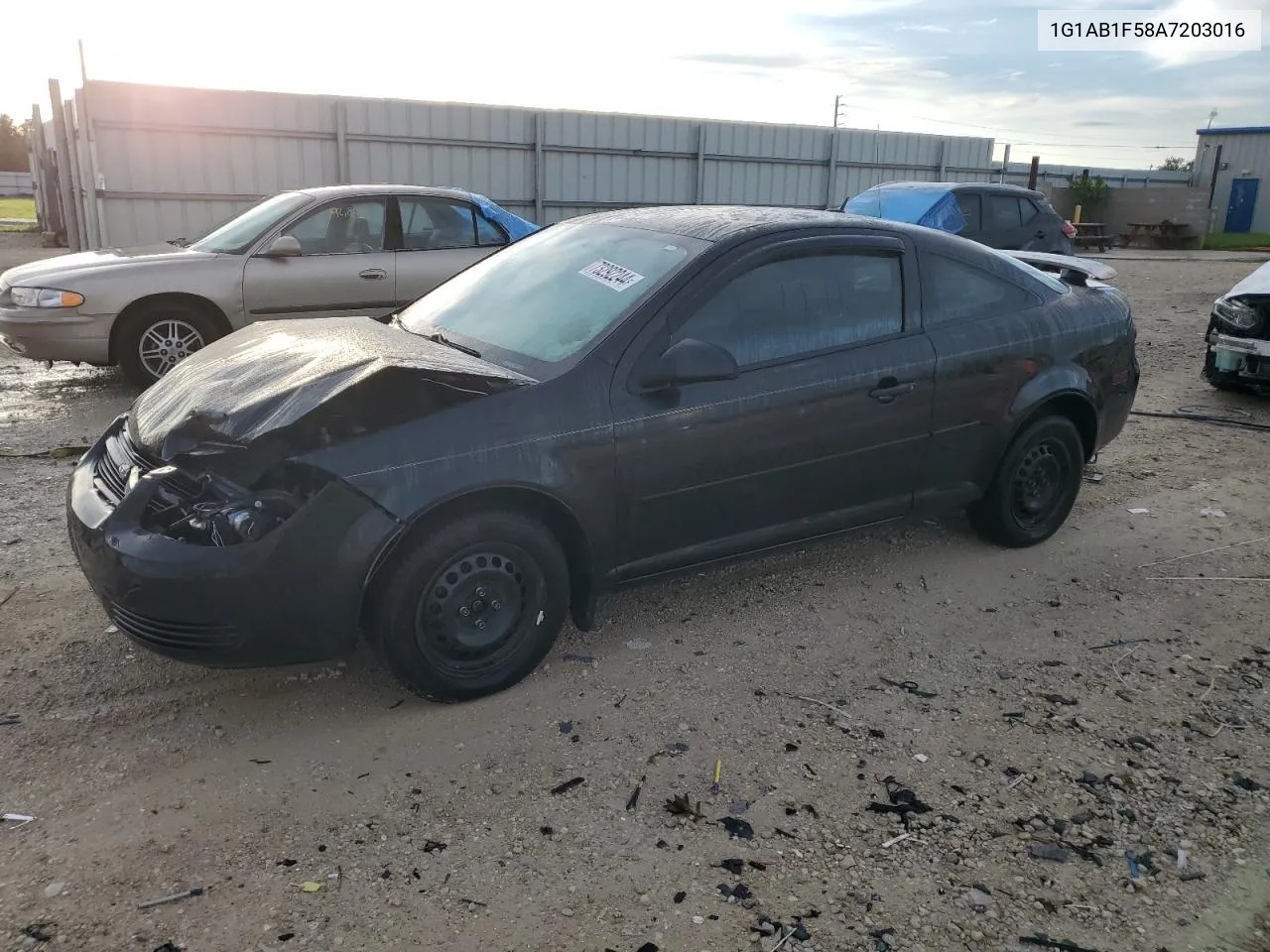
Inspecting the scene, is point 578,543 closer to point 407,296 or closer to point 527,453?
point 527,453

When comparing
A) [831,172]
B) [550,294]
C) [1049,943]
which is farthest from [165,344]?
[831,172]

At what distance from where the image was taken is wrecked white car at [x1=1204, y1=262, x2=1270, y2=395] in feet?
25.4

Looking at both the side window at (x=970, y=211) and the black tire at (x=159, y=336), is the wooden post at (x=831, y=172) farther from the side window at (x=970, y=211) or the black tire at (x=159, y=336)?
the black tire at (x=159, y=336)

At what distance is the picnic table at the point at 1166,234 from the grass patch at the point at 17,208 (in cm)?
3534

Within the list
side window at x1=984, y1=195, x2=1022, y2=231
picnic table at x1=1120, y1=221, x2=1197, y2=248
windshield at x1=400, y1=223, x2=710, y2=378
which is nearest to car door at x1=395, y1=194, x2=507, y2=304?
windshield at x1=400, y1=223, x2=710, y2=378

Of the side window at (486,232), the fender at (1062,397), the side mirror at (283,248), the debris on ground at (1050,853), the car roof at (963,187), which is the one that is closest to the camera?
the debris on ground at (1050,853)

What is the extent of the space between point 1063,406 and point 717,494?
219 centimetres

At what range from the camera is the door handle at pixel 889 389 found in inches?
164

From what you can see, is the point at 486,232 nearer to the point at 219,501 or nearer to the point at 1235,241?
the point at 219,501

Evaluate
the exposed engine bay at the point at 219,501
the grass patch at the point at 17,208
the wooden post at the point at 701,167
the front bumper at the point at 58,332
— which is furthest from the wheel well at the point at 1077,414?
the grass patch at the point at 17,208

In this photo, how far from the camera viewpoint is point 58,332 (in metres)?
7.15

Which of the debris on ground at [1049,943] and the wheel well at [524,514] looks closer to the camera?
the debris on ground at [1049,943]

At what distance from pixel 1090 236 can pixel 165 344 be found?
2799cm

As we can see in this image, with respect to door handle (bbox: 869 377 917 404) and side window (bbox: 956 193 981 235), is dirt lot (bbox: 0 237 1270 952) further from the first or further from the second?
side window (bbox: 956 193 981 235)
